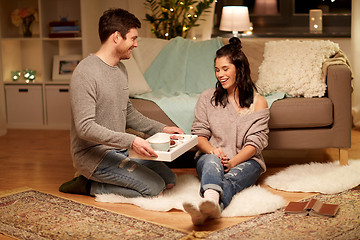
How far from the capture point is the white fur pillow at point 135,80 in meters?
3.43

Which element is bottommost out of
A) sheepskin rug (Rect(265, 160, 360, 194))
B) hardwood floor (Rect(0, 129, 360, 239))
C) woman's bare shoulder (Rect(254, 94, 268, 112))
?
hardwood floor (Rect(0, 129, 360, 239))

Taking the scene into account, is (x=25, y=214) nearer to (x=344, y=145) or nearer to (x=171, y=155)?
(x=171, y=155)

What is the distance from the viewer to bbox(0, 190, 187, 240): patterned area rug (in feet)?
6.99

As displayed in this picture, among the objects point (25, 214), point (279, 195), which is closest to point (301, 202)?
point (279, 195)

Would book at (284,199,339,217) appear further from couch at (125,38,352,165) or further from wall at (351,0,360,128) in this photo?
wall at (351,0,360,128)

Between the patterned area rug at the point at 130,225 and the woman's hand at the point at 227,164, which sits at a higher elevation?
the woman's hand at the point at 227,164

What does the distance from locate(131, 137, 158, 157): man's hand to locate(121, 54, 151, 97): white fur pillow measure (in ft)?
3.53

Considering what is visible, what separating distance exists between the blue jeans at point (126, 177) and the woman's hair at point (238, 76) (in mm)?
549

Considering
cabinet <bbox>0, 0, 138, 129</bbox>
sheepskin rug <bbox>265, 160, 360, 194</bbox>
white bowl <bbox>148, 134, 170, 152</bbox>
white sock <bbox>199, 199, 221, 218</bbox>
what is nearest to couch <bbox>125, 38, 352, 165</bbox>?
sheepskin rug <bbox>265, 160, 360, 194</bbox>

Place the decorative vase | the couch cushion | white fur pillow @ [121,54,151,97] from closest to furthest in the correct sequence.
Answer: the couch cushion < white fur pillow @ [121,54,151,97] < the decorative vase

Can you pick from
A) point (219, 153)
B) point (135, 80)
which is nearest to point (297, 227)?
point (219, 153)

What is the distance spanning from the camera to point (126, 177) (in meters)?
2.57

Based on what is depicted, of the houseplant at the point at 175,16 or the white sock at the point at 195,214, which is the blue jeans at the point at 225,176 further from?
the houseplant at the point at 175,16

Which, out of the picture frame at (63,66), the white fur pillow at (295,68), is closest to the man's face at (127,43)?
the white fur pillow at (295,68)
